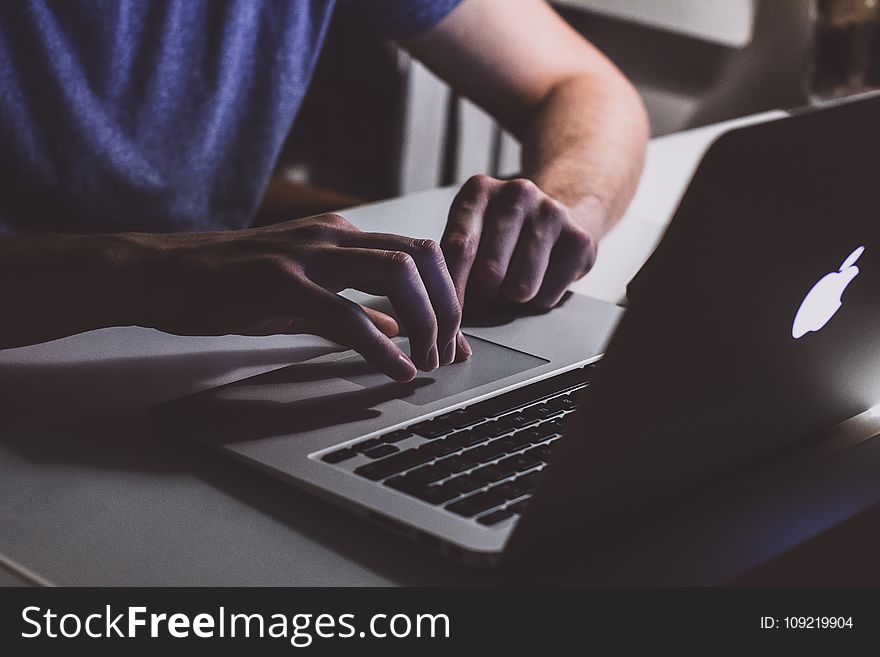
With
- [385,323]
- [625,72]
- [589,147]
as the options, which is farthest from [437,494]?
[625,72]

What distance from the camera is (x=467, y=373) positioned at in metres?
0.66

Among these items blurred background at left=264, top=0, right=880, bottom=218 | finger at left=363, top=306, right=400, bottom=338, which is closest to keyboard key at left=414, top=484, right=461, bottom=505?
finger at left=363, top=306, right=400, bottom=338

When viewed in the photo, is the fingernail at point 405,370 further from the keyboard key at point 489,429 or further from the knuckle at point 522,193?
the knuckle at point 522,193

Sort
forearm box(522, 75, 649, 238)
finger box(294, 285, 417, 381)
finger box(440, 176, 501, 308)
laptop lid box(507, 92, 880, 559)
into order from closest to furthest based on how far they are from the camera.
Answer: laptop lid box(507, 92, 880, 559) → finger box(294, 285, 417, 381) → finger box(440, 176, 501, 308) → forearm box(522, 75, 649, 238)

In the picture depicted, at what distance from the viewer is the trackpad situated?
63cm

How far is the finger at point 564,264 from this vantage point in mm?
799

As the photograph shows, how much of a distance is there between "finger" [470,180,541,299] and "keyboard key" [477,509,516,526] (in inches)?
12.9

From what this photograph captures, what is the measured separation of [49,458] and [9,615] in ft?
0.38

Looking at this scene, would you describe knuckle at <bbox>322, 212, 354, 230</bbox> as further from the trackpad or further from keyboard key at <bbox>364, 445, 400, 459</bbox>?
keyboard key at <bbox>364, 445, 400, 459</bbox>

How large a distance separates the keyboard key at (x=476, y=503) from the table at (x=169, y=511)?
0.02m

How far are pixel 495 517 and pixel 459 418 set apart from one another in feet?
0.34

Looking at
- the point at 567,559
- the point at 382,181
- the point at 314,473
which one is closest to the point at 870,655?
the point at 567,559

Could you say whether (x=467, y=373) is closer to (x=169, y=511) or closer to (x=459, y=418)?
(x=459, y=418)

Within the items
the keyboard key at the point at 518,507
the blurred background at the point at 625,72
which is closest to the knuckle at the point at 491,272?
the keyboard key at the point at 518,507
